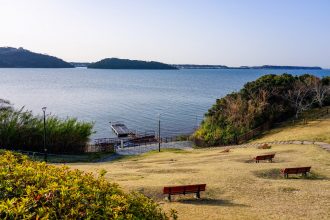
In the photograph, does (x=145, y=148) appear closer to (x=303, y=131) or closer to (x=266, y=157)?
(x=303, y=131)

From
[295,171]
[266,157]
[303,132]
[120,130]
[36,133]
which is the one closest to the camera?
[295,171]

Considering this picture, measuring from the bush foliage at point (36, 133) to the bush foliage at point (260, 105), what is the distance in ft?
60.2

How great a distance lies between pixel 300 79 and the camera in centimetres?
6925

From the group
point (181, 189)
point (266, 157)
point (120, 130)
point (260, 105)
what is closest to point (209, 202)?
point (181, 189)

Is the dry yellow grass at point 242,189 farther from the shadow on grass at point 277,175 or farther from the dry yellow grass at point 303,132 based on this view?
the dry yellow grass at point 303,132

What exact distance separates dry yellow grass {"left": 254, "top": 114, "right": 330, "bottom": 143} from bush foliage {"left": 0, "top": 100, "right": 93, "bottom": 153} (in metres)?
25.0

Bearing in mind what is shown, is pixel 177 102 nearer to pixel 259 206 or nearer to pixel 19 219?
pixel 259 206

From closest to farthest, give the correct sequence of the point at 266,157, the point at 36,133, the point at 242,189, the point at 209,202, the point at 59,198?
the point at 59,198 < the point at 209,202 < the point at 242,189 < the point at 266,157 < the point at 36,133

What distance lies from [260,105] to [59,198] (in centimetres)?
5461

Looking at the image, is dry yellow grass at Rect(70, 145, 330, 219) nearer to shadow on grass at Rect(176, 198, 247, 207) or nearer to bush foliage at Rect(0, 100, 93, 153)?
shadow on grass at Rect(176, 198, 247, 207)

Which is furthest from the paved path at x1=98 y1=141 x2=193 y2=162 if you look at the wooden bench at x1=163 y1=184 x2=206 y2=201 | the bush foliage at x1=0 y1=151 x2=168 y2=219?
the bush foliage at x1=0 y1=151 x2=168 y2=219

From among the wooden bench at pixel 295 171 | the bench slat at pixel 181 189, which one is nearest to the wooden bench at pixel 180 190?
the bench slat at pixel 181 189

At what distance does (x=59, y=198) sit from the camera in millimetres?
7375

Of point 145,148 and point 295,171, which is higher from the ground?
point 295,171
